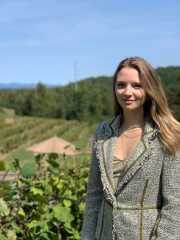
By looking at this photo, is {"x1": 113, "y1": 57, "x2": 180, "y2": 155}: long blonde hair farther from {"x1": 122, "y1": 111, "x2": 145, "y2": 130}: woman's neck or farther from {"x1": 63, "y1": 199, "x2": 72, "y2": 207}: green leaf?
{"x1": 63, "y1": 199, "x2": 72, "y2": 207}: green leaf

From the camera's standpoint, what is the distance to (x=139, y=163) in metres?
2.02

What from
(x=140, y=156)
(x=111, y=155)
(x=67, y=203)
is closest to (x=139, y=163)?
(x=140, y=156)

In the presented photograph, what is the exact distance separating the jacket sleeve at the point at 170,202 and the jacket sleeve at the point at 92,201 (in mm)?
303

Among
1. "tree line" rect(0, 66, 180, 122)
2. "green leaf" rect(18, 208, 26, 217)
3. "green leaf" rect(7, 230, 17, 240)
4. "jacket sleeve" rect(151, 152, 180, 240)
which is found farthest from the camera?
"tree line" rect(0, 66, 180, 122)

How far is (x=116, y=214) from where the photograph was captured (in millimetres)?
2051

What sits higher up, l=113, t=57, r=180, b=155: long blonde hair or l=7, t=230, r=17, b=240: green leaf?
l=113, t=57, r=180, b=155: long blonde hair

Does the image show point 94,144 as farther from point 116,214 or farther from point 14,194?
point 14,194

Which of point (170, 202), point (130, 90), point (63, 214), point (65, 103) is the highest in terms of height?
point (65, 103)

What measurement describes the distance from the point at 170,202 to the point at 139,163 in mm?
168

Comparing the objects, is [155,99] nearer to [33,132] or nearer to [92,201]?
[92,201]

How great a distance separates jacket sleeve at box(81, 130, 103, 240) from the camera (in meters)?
2.21

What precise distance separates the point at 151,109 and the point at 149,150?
16 centimetres

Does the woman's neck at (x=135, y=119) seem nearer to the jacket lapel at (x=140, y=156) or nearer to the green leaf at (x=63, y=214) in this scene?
the jacket lapel at (x=140, y=156)

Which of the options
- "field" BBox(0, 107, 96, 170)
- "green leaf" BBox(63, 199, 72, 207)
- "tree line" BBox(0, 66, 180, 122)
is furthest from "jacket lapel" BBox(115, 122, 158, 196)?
"tree line" BBox(0, 66, 180, 122)
